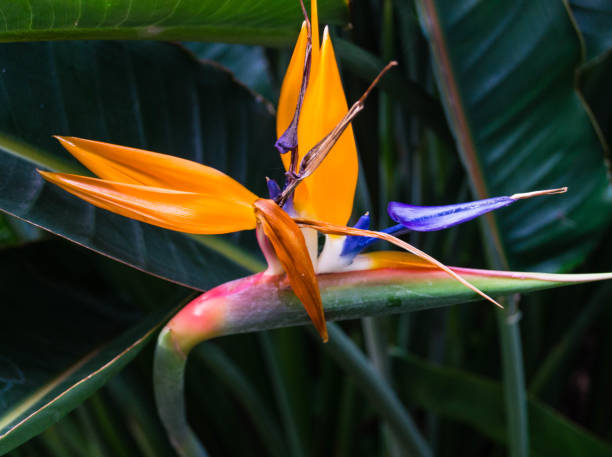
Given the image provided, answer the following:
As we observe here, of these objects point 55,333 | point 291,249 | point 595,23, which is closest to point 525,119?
point 595,23

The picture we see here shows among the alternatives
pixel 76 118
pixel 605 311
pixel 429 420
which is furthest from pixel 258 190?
pixel 605 311

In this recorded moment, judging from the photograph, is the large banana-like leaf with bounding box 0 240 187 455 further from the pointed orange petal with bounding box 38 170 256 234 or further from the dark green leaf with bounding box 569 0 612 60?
the dark green leaf with bounding box 569 0 612 60

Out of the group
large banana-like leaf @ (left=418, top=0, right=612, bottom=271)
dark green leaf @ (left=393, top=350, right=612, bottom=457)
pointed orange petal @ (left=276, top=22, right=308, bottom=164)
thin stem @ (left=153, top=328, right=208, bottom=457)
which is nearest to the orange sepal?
pointed orange petal @ (left=276, top=22, right=308, bottom=164)

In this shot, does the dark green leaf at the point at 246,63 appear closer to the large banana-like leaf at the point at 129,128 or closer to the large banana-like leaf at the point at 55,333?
the large banana-like leaf at the point at 129,128

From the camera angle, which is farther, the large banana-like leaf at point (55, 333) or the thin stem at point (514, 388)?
the thin stem at point (514, 388)

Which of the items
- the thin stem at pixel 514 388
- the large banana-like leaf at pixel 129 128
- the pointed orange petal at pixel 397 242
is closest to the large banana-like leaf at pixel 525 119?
the thin stem at pixel 514 388
